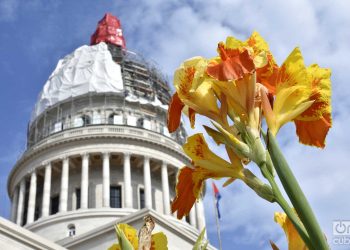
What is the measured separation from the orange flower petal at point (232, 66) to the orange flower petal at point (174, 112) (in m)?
0.21

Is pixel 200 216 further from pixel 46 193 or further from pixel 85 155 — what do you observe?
pixel 46 193

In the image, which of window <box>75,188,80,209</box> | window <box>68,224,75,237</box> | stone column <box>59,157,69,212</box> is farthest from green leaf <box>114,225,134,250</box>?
window <box>75,188,80,209</box>

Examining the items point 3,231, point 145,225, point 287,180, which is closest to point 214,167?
point 145,225

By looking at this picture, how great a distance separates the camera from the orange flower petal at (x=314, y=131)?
5.65ft

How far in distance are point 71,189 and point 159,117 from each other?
1379cm

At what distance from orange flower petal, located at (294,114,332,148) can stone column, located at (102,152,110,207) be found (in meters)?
51.4

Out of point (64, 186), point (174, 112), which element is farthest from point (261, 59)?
point (64, 186)

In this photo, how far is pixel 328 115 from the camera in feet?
5.74

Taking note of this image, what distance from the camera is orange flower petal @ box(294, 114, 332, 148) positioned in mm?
1724

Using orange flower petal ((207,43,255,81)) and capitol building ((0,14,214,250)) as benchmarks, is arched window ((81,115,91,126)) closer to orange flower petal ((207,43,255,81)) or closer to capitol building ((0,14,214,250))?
capitol building ((0,14,214,250))

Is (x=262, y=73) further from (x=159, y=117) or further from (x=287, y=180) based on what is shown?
(x=159, y=117)

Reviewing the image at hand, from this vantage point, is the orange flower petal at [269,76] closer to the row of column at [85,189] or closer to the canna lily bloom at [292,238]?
the canna lily bloom at [292,238]

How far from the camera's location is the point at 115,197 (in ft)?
178

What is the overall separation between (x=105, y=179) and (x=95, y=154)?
3.16 metres
